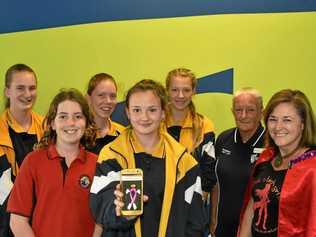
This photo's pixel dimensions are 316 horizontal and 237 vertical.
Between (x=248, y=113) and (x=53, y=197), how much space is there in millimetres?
1446

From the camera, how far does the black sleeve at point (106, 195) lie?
1989 mm

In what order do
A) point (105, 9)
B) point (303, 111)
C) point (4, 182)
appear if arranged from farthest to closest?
1. point (105, 9)
2. point (4, 182)
3. point (303, 111)

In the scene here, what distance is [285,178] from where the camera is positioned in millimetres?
2154

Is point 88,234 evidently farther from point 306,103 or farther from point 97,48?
point 97,48

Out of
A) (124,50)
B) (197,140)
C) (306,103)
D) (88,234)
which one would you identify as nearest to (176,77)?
(197,140)

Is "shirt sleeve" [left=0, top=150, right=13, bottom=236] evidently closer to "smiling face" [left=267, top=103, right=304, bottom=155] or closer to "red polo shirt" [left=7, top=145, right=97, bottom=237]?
"red polo shirt" [left=7, top=145, right=97, bottom=237]

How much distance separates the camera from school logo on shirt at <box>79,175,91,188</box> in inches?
87.1

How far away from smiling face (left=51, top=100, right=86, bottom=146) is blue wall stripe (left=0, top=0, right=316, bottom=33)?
4.44 feet

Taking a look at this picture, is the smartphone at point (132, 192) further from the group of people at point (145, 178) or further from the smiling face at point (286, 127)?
the smiling face at point (286, 127)

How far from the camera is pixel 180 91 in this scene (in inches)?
117

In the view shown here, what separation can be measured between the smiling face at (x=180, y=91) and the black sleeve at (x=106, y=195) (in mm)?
989

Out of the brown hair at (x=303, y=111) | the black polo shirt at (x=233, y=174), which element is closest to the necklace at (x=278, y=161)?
the brown hair at (x=303, y=111)

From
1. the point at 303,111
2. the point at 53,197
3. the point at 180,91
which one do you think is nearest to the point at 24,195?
the point at 53,197

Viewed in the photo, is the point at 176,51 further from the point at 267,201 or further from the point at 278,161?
the point at 267,201
